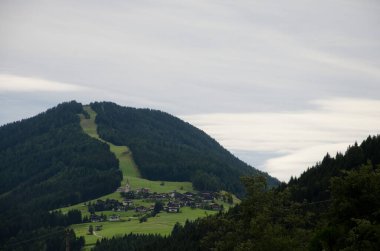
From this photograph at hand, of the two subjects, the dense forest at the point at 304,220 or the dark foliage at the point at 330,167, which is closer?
the dense forest at the point at 304,220

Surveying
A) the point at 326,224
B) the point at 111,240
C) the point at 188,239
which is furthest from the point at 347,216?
the point at 111,240

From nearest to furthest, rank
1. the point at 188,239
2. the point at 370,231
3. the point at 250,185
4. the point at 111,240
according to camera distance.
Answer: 1. the point at 370,231
2. the point at 250,185
3. the point at 188,239
4. the point at 111,240

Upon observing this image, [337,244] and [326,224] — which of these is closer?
[337,244]

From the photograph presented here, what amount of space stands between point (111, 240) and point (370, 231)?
520ft

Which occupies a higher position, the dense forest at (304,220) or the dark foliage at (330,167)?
the dark foliage at (330,167)

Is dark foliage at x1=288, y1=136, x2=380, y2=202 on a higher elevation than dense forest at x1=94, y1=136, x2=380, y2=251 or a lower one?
higher

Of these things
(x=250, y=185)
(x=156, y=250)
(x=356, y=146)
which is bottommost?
(x=156, y=250)

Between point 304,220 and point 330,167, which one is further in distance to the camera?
point 330,167

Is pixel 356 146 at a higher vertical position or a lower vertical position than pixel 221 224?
higher

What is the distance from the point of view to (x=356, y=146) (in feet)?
437

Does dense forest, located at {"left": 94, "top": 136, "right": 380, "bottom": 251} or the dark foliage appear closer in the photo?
dense forest, located at {"left": 94, "top": 136, "right": 380, "bottom": 251}

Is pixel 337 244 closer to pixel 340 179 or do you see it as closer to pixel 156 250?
pixel 340 179

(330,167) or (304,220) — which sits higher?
(330,167)

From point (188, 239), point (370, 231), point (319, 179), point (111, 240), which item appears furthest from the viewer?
point (111, 240)
